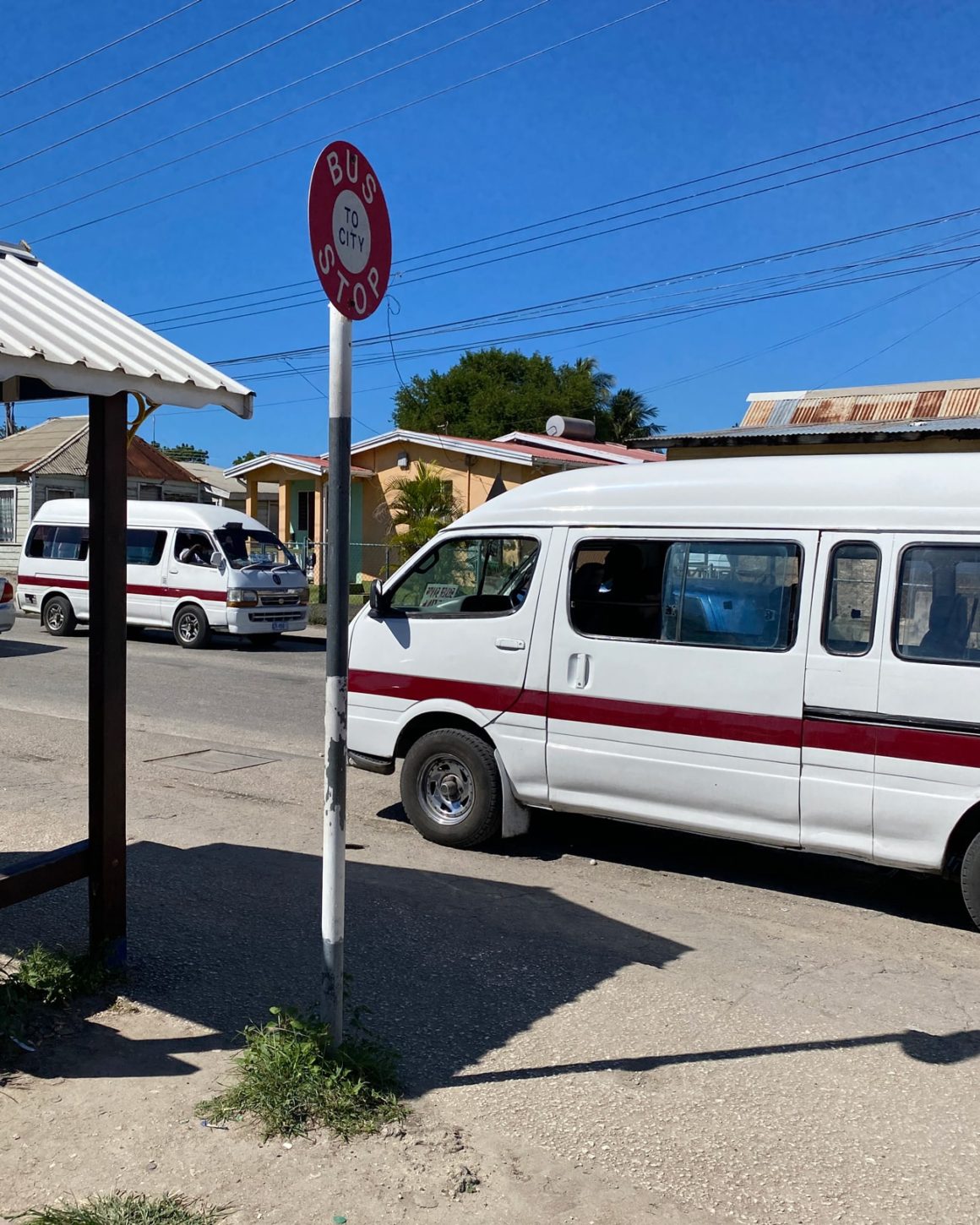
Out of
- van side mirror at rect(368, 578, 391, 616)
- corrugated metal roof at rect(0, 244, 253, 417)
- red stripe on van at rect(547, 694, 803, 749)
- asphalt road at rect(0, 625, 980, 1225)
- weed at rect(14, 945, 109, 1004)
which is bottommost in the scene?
asphalt road at rect(0, 625, 980, 1225)

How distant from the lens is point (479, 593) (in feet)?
23.6

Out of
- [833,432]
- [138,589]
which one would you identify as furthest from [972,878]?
[138,589]

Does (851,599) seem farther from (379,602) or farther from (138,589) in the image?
(138,589)

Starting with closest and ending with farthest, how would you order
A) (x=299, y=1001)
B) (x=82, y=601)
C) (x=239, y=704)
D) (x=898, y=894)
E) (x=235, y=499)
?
1. (x=299, y=1001)
2. (x=898, y=894)
3. (x=239, y=704)
4. (x=82, y=601)
5. (x=235, y=499)

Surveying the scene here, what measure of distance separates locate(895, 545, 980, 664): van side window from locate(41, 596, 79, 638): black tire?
1783 centimetres

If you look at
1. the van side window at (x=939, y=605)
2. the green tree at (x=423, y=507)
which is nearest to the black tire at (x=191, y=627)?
the green tree at (x=423, y=507)

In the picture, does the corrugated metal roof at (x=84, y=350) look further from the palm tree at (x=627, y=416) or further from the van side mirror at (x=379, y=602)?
the palm tree at (x=627, y=416)

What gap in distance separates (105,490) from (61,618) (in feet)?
57.4

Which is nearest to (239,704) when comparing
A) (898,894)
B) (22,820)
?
(22,820)

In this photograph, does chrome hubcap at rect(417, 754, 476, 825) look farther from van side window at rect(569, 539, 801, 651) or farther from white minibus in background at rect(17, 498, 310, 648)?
white minibus in background at rect(17, 498, 310, 648)

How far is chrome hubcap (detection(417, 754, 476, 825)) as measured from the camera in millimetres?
6895

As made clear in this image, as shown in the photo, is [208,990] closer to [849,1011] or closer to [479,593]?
[849,1011]

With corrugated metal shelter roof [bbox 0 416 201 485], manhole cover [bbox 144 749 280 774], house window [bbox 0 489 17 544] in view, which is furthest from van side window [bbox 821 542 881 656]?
house window [bbox 0 489 17 544]

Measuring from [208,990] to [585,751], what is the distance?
2584 mm
